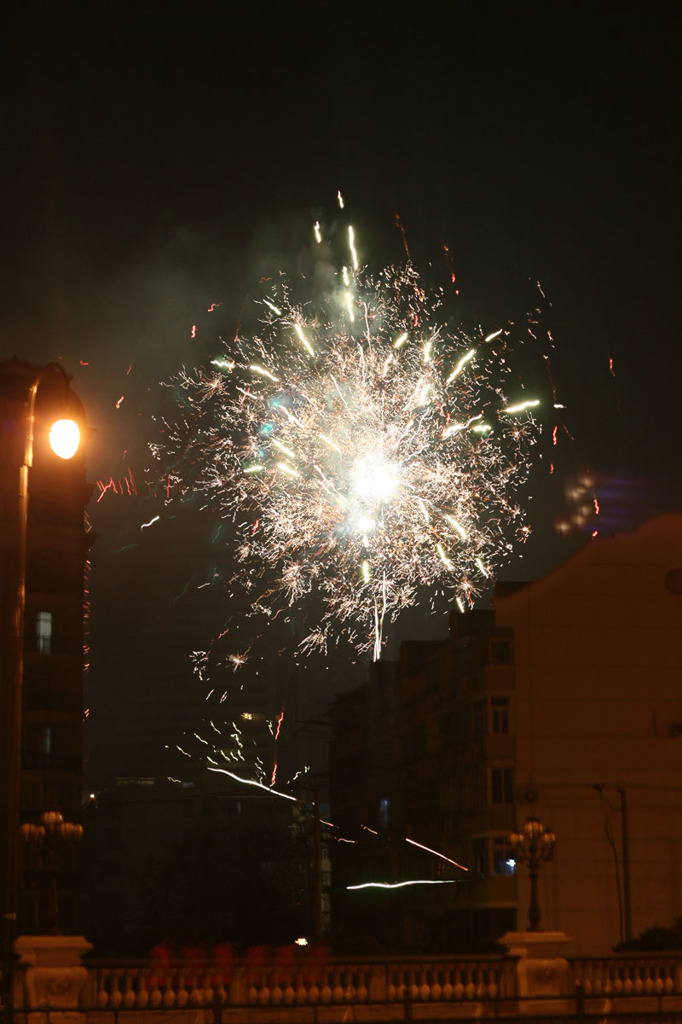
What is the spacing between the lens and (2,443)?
51.7 metres

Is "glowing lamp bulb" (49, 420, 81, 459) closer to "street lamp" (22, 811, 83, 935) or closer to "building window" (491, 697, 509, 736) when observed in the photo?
"street lamp" (22, 811, 83, 935)

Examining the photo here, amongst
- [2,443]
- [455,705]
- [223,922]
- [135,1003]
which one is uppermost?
[2,443]

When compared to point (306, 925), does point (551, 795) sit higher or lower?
higher

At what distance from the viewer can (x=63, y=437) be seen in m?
16.1

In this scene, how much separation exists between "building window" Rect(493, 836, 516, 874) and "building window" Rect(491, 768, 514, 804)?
1281 mm

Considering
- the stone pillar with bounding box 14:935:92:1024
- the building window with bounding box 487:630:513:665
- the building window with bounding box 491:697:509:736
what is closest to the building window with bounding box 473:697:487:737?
the building window with bounding box 491:697:509:736

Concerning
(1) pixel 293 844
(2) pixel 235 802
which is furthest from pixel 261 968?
(2) pixel 235 802

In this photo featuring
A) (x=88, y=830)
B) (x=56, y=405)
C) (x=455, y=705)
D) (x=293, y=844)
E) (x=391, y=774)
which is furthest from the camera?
(x=88, y=830)

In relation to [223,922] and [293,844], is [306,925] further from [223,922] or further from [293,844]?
[293,844]

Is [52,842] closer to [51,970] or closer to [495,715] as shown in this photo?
[51,970]

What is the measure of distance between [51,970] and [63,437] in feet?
25.6

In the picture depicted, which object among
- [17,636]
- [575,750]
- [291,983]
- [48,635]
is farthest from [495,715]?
[17,636]

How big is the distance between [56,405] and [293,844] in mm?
66889

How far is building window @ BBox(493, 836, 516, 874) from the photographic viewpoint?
4569cm
